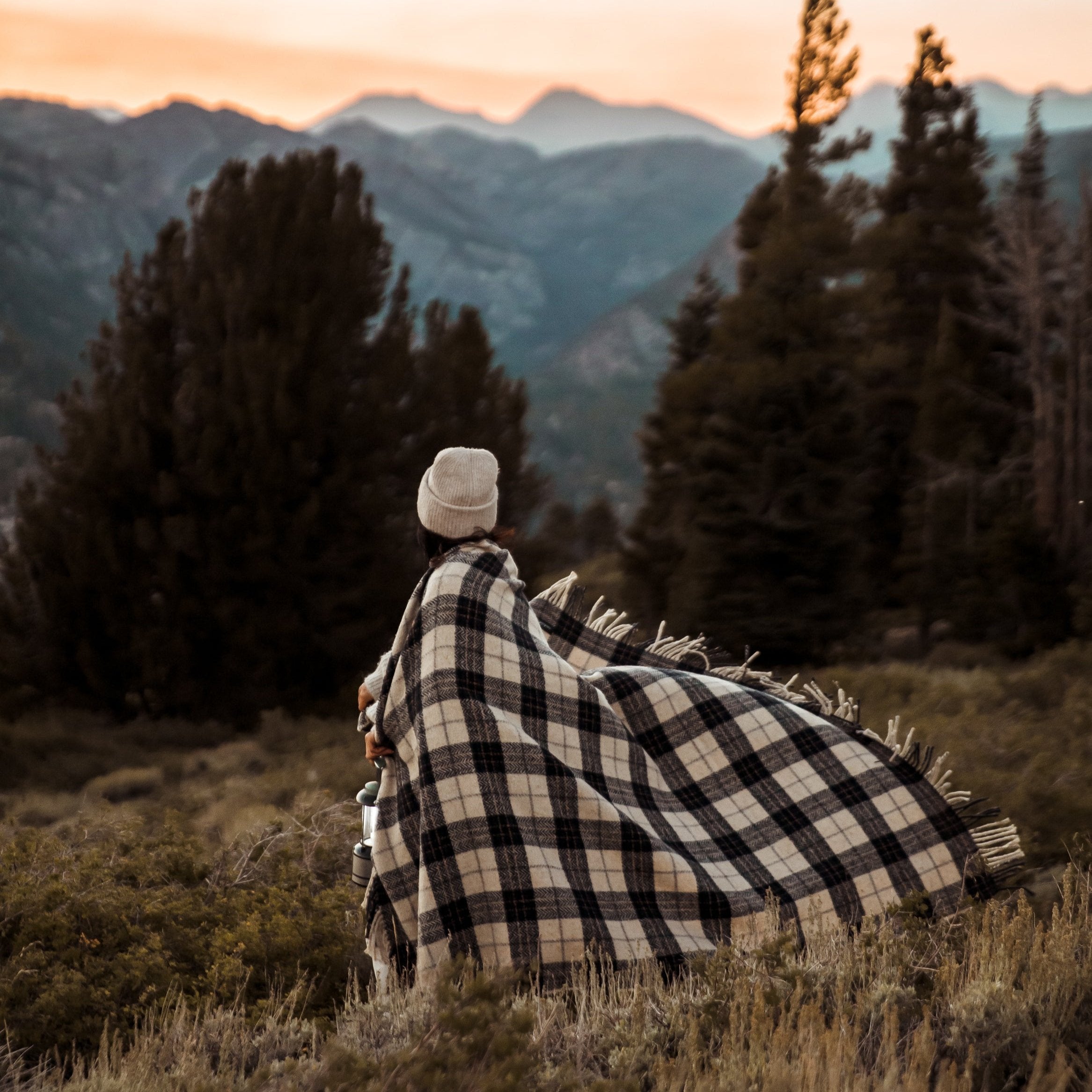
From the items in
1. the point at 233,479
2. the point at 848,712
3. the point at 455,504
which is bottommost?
the point at 848,712

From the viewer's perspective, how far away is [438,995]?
293cm

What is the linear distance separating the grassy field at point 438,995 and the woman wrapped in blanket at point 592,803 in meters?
0.28

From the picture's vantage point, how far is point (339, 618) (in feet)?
49.2

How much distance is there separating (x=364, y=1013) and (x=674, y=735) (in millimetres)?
1773

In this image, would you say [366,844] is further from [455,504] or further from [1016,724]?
[1016,724]

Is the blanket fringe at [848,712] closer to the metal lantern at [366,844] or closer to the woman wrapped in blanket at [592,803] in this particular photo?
the woman wrapped in blanket at [592,803]

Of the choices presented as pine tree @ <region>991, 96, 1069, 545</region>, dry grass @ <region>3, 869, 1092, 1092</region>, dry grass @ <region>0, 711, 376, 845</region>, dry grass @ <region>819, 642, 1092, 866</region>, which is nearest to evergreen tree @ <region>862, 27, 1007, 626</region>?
pine tree @ <region>991, 96, 1069, 545</region>

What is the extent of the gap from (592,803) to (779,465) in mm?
15304

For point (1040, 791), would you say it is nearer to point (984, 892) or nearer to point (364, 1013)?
point (984, 892)

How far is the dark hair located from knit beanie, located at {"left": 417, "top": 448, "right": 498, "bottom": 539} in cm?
2

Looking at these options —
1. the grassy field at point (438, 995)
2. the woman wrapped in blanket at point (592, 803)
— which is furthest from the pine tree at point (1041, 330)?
the woman wrapped in blanket at point (592, 803)

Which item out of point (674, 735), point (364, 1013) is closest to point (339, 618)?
point (674, 735)

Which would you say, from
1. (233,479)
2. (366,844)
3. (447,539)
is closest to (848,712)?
(447,539)

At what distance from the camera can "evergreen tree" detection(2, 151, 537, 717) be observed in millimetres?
14227
